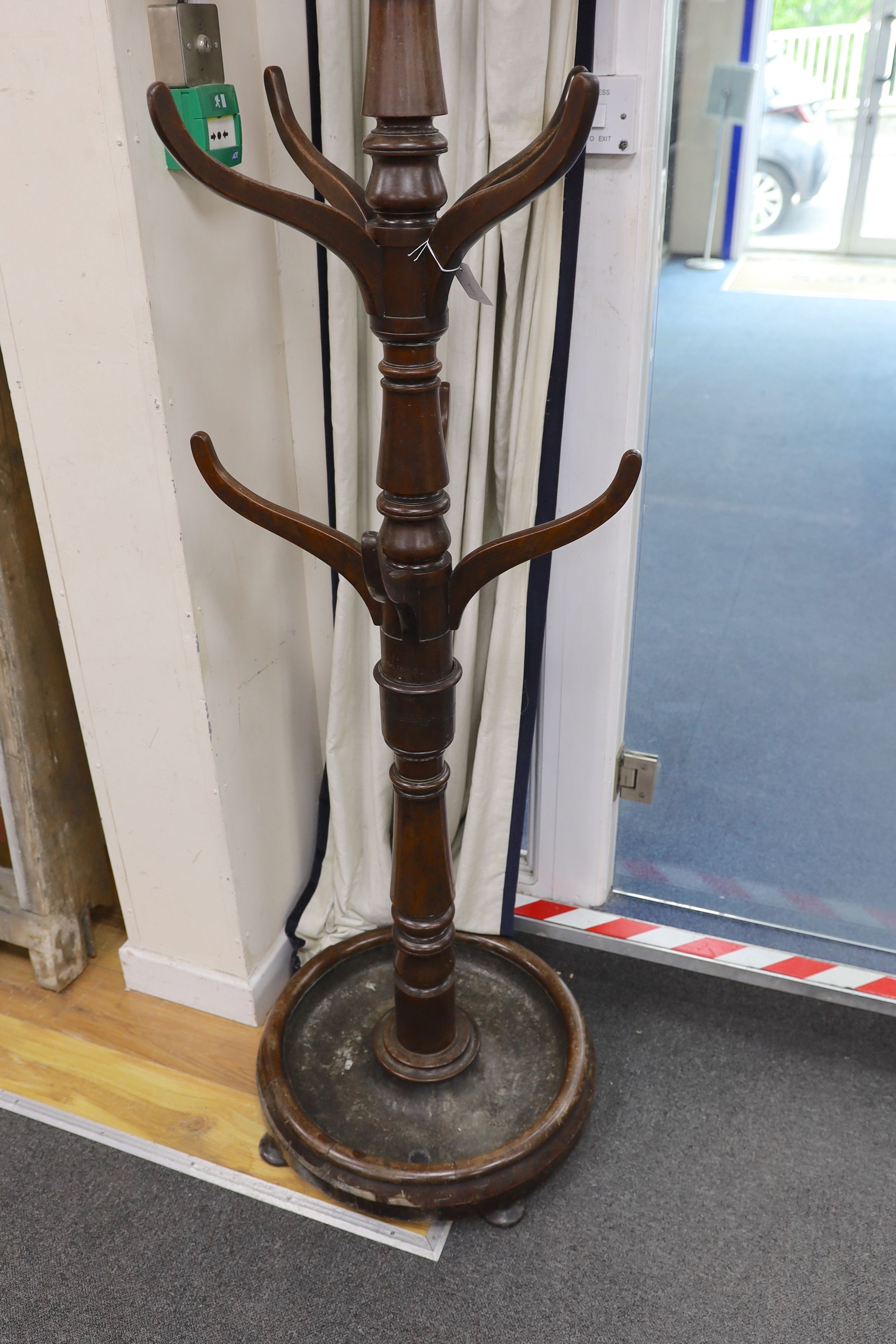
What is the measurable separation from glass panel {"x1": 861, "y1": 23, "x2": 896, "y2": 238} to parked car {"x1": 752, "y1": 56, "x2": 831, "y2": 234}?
6 cm

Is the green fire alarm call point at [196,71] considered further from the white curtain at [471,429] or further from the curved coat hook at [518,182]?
the curved coat hook at [518,182]

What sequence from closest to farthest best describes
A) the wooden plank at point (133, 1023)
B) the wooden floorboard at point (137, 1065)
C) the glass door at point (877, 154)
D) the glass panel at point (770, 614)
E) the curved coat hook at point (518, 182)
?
the curved coat hook at point (518, 182) < the glass door at point (877, 154) < the glass panel at point (770, 614) < the wooden floorboard at point (137, 1065) < the wooden plank at point (133, 1023)

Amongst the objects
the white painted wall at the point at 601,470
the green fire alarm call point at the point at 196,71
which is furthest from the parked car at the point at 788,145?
the green fire alarm call point at the point at 196,71

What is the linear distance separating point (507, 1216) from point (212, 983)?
0.66 metres

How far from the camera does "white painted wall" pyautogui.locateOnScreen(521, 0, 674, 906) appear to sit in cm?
149

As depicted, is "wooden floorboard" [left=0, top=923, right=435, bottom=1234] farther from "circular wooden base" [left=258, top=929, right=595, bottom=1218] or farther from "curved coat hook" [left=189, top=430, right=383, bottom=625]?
"curved coat hook" [left=189, top=430, right=383, bottom=625]

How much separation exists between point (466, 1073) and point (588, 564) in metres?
0.84

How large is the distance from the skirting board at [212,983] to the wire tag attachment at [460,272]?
1231mm

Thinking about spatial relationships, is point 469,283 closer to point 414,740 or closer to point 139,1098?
point 414,740

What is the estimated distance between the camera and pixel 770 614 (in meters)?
1.86

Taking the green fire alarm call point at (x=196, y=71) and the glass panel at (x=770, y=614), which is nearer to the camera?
the green fire alarm call point at (x=196, y=71)

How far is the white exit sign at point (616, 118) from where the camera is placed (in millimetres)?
1462

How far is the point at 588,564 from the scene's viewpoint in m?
1.79

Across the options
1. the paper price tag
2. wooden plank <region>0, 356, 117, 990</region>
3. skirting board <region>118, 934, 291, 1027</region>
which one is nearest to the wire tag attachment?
the paper price tag
